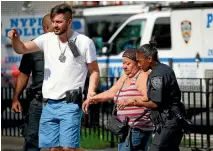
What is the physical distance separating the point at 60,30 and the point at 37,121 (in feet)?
4.21

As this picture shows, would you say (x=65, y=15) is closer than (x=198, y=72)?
Yes

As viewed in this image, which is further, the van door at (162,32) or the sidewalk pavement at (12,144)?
the van door at (162,32)

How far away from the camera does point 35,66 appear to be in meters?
7.66

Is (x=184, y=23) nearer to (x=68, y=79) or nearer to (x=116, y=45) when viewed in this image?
(x=116, y=45)

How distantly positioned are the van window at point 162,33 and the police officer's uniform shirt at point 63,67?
844 centimetres

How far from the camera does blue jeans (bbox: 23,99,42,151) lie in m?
7.71

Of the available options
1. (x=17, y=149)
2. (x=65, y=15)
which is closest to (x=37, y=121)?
(x=65, y=15)

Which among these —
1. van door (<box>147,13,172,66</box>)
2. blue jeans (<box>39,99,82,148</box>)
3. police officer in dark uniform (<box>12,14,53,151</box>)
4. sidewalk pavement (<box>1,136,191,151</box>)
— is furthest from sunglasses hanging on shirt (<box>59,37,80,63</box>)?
van door (<box>147,13,172,66</box>)

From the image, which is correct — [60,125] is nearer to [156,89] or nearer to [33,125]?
[33,125]

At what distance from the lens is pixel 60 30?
6922mm

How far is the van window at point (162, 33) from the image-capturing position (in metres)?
15.4

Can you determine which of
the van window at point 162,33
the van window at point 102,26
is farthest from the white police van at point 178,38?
the van window at point 102,26

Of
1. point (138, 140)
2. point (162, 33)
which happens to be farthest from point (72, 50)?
point (162, 33)

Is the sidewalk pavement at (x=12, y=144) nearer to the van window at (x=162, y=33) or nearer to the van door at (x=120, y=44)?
the van door at (x=120, y=44)
